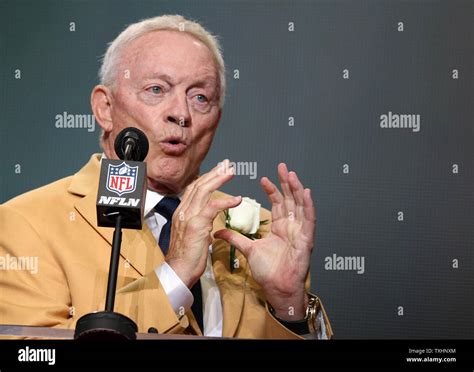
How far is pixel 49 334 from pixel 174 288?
37cm

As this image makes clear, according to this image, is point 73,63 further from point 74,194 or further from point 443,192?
point 443,192

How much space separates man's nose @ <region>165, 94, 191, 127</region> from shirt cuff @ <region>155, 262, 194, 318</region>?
484mm

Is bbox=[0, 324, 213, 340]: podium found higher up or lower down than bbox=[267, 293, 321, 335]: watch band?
higher up

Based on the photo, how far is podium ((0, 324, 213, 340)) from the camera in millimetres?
2508

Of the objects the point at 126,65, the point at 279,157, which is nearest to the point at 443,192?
the point at 279,157

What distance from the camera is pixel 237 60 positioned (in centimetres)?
317

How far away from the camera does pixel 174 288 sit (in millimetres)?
2723

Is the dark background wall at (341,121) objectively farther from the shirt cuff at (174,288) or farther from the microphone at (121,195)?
the microphone at (121,195)

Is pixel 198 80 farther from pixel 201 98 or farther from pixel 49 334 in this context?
pixel 49 334

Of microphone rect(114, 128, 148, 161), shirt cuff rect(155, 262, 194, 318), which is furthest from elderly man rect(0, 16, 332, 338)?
microphone rect(114, 128, 148, 161)

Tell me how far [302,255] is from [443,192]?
21.9 inches

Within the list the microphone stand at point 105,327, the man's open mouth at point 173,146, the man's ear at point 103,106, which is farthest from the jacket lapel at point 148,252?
the microphone stand at point 105,327

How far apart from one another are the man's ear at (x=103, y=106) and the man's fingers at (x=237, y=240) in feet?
1.57

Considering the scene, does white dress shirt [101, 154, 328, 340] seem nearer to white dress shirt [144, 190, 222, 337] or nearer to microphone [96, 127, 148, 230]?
white dress shirt [144, 190, 222, 337]
